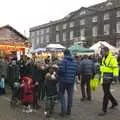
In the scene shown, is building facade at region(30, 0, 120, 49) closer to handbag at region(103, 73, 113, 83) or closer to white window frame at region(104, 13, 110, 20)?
white window frame at region(104, 13, 110, 20)

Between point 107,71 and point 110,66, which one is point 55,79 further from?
point 110,66

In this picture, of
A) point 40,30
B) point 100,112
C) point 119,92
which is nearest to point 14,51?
point 119,92

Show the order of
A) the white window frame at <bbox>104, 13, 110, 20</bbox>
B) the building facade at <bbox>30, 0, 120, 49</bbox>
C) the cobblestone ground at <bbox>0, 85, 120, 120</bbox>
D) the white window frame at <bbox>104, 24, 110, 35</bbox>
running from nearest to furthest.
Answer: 1. the cobblestone ground at <bbox>0, 85, 120, 120</bbox>
2. the building facade at <bbox>30, 0, 120, 49</bbox>
3. the white window frame at <bbox>104, 24, 110, 35</bbox>
4. the white window frame at <bbox>104, 13, 110, 20</bbox>

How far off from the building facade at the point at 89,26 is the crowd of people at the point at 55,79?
6199 cm

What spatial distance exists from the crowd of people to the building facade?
62.0 metres

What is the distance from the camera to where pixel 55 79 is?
12.5 meters

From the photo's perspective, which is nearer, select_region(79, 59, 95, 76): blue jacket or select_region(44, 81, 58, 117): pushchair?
select_region(44, 81, 58, 117): pushchair

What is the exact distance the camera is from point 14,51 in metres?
23.8

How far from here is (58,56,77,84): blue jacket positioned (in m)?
12.2

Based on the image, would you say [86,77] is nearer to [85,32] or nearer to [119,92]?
[119,92]

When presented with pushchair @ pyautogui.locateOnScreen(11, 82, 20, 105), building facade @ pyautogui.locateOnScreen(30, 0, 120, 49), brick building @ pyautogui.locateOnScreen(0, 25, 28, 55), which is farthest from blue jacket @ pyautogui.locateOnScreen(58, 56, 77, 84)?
building facade @ pyautogui.locateOnScreen(30, 0, 120, 49)

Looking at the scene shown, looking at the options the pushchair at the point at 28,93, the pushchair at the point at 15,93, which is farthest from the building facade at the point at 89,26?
the pushchair at the point at 28,93

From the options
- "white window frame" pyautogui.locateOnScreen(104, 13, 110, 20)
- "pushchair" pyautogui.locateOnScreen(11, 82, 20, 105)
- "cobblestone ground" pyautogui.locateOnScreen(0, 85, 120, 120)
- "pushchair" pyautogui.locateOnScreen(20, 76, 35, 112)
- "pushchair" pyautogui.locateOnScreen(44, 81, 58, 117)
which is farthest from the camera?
Answer: "white window frame" pyautogui.locateOnScreen(104, 13, 110, 20)

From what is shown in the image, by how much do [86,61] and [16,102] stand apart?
3.22 meters
